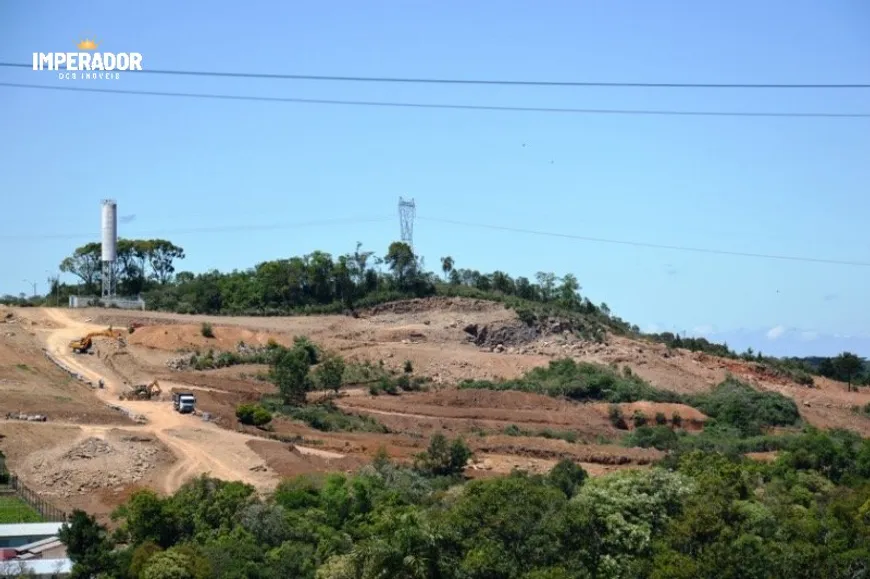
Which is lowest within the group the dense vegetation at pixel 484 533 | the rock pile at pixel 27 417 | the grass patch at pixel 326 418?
the dense vegetation at pixel 484 533

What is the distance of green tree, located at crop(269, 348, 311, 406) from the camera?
7975 cm

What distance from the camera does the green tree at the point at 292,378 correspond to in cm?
7975

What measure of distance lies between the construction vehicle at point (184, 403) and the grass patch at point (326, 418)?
19.7 ft

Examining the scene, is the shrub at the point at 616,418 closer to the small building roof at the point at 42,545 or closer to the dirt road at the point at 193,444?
the dirt road at the point at 193,444

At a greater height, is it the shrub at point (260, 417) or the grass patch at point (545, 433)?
the shrub at point (260, 417)

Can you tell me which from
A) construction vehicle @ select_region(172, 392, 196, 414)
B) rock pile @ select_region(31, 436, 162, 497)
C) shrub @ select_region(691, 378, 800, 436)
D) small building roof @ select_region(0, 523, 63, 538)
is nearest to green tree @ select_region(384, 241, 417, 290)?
shrub @ select_region(691, 378, 800, 436)

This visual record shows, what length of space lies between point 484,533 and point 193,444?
29258mm

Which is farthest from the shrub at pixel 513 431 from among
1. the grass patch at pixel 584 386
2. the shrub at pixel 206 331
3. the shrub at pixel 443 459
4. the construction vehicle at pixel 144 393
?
the shrub at pixel 206 331

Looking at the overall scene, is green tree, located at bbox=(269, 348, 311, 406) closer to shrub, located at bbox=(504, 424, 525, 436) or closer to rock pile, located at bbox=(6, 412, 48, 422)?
shrub, located at bbox=(504, 424, 525, 436)

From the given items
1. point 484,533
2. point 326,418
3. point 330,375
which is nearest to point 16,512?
point 484,533

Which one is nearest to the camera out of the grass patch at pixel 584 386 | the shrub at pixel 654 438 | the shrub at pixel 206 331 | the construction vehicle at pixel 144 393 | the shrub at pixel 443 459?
the shrub at pixel 443 459

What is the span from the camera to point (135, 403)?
74.1 meters

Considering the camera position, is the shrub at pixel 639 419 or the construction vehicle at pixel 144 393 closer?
the construction vehicle at pixel 144 393

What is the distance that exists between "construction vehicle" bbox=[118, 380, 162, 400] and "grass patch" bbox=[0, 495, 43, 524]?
73.2 ft
